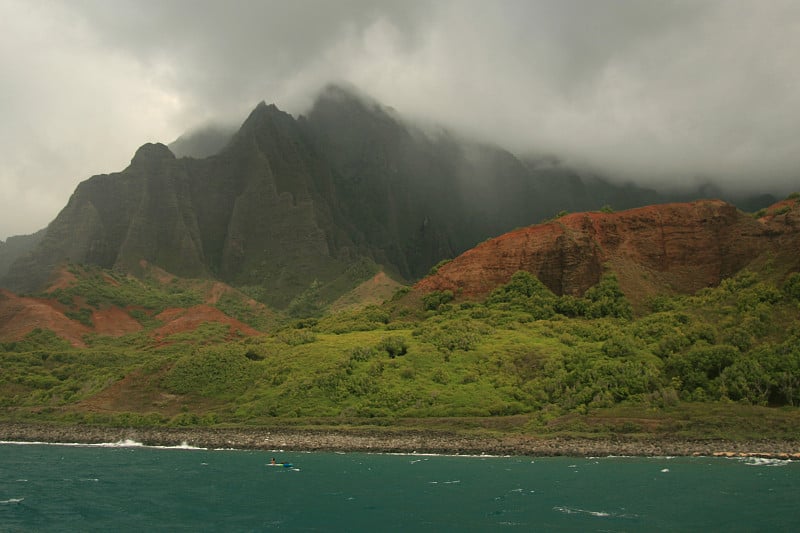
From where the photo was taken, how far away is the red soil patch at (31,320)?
16338cm

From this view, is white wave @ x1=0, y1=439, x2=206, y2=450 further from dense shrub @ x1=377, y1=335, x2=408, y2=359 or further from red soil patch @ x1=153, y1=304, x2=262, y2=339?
red soil patch @ x1=153, y1=304, x2=262, y2=339

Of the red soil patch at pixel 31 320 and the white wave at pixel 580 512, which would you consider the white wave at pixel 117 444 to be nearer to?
the white wave at pixel 580 512

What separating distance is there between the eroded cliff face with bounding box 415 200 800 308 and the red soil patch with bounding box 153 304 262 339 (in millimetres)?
61694

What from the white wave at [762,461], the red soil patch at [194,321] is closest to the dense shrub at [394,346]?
the white wave at [762,461]

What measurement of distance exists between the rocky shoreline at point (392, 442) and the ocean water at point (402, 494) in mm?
3916

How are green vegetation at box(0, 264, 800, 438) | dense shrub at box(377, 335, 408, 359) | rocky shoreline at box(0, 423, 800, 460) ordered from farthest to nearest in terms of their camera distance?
dense shrub at box(377, 335, 408, 359) → green vegetation at box(0, 264, 800, 438) → rocky shoreline at box(0, 423, 800, 460)

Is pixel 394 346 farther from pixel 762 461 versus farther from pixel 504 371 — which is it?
pixel 762 461

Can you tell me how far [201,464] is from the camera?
69688 millimetres

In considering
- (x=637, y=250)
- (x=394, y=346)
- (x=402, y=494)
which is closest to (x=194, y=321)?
(x=394, y=346)

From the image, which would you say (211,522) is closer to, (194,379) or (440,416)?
(440,416)

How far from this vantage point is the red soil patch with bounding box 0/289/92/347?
16338cm

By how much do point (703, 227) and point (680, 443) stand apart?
75037 millimetres

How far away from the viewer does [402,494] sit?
50.3 m

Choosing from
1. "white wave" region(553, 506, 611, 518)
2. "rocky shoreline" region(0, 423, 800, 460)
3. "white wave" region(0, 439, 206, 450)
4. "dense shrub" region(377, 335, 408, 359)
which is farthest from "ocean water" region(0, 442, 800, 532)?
"dense shrub" region(377, 335, 408, 359)
